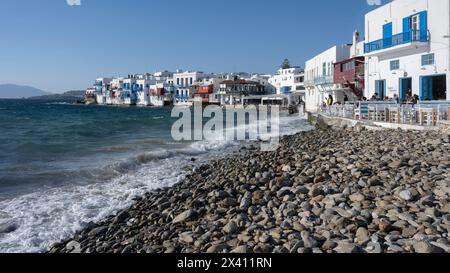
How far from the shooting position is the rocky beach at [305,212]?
5441 mm

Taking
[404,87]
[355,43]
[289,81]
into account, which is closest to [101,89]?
[289,81]

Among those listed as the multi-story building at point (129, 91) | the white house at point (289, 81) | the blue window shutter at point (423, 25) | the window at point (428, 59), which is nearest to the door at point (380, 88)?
the window at point (428, 59)

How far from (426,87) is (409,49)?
219 cm

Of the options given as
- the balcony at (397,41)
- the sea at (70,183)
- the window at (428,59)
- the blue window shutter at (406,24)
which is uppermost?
the blue window shutter at (406,24)

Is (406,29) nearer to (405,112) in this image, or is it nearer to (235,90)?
(405,112)

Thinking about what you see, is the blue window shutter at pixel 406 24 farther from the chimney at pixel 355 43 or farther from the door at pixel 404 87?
the chimney at pixel 355 43

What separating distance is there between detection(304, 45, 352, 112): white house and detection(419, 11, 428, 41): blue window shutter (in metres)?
16.1

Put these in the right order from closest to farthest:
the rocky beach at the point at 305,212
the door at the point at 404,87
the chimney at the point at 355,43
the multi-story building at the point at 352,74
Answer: the rocky beach at the point at 305,212
the door at the point at 404,87
the multi-story building at the point at 352,74
the chimney at the point at 355,43

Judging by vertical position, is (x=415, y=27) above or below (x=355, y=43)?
below

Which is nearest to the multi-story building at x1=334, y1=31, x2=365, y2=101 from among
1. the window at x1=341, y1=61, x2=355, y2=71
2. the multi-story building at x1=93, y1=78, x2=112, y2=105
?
the window at x1=341, y1=61, x2=355, y2=71

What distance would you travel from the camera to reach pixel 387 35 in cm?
2333

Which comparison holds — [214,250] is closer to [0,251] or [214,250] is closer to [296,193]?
[296,193]

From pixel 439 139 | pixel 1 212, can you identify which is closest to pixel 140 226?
pixel 1 212
